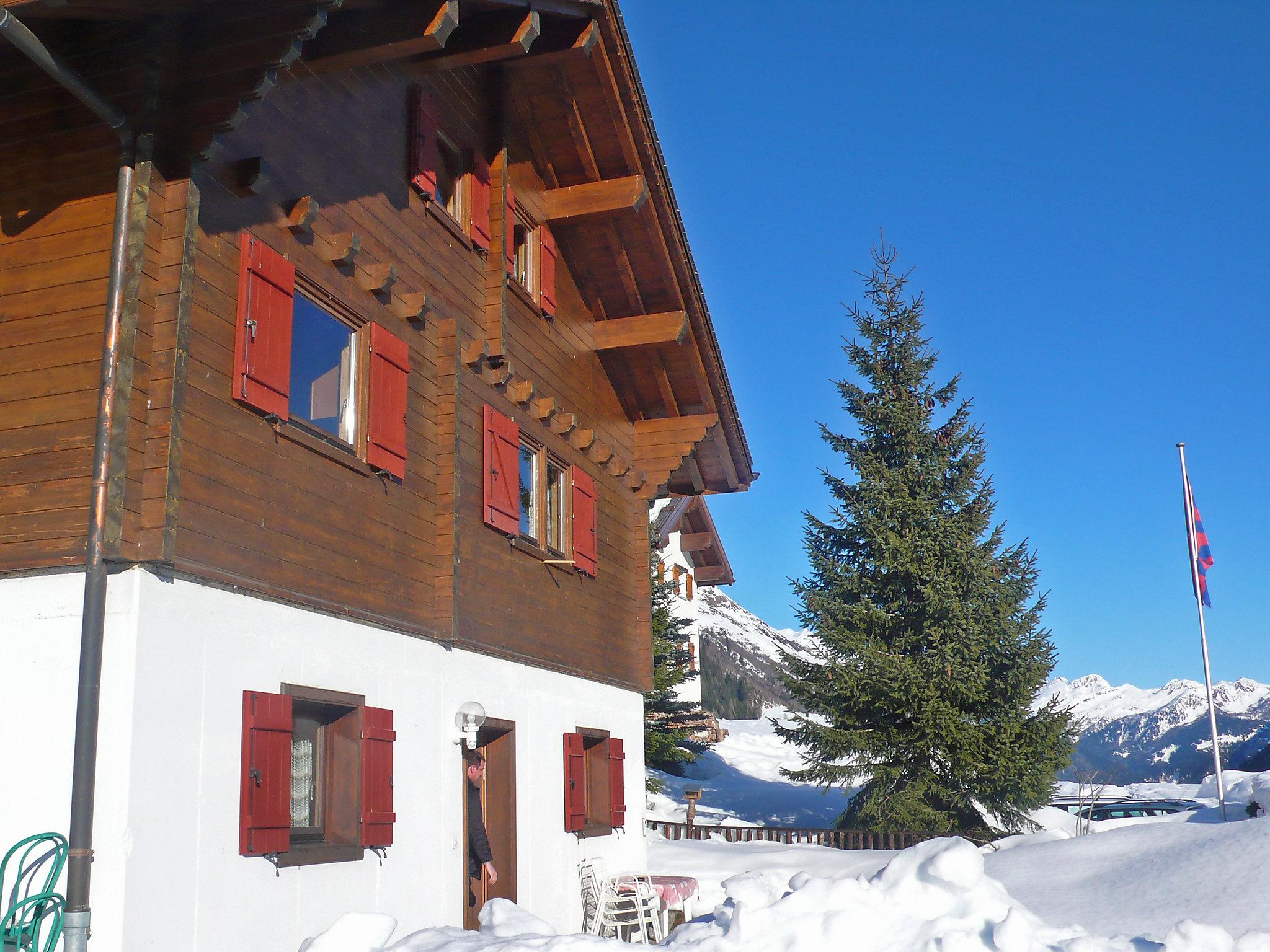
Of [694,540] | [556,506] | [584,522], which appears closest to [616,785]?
[584,522]

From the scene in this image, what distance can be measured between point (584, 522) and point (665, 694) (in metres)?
13.5

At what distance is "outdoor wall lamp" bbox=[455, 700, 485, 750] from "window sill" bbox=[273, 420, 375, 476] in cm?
202

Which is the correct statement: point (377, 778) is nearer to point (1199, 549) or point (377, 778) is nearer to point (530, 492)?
point (530, 492)

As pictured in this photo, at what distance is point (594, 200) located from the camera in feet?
38.7

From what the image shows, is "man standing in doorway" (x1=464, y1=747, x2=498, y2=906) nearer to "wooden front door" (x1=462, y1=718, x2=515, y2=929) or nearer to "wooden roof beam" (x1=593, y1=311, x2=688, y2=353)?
"wooden front door" (x1=462, y1=718, x2=515, y2=929)

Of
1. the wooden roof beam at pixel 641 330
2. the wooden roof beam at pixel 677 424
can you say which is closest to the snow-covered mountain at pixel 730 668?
the wooden roof beam at pixel 677 424

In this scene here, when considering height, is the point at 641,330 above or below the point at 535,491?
above

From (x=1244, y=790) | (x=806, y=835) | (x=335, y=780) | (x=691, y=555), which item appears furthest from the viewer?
(x=691, y=555)

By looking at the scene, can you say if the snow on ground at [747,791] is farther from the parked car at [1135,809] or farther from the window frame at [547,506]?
the window frame at [547,506]

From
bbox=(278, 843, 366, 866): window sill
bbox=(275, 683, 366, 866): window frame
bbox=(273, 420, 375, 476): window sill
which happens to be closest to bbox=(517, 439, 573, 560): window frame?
bbox=(273, 420, 375, 476): window sill

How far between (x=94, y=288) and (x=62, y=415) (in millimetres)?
688

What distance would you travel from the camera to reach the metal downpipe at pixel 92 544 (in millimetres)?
5410

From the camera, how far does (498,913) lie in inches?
249

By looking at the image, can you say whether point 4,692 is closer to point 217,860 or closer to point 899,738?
point 217,860
